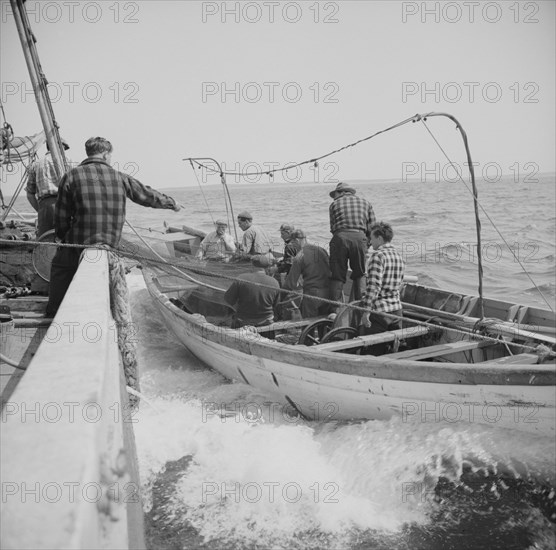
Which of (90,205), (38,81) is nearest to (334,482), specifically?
(90,205)

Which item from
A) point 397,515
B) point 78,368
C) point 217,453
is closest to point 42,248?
point 217,453

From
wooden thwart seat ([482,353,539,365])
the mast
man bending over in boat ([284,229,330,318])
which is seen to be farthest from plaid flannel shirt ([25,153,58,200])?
wooden thwart seat ([482,353,539,365])

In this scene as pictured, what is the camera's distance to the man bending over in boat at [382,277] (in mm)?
6215

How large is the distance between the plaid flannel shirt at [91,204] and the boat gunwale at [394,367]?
220 cm

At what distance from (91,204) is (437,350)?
367 cm

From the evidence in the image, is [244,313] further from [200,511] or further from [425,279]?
[425,279]

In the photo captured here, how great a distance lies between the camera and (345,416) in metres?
5.83

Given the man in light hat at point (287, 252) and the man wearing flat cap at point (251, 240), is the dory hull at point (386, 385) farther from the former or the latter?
the man wearing flat cap at point (251, 240)

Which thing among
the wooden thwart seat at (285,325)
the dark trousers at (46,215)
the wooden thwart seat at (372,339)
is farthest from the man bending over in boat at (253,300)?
the dark trousers at (46,215)

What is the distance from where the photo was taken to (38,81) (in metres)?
9.23

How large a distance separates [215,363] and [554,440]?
178 inches

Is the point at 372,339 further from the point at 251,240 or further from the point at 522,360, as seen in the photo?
the point at 251,240

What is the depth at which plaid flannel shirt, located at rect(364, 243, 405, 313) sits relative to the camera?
6.26 metres

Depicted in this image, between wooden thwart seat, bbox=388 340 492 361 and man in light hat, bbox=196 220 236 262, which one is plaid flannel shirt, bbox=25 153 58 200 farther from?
wooden thwart seat, bbox=388 340 492 361
